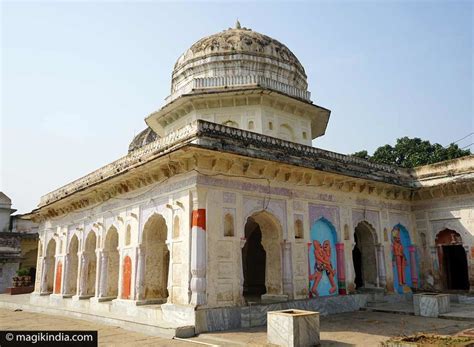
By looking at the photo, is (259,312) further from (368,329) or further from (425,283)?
(425,283)

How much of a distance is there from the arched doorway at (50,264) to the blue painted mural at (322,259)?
11917 mm

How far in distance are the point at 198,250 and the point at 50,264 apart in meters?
11.9

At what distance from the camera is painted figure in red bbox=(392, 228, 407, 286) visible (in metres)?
15.0

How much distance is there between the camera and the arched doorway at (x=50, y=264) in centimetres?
1830

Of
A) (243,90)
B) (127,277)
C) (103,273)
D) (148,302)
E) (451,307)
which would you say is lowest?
(451,307)

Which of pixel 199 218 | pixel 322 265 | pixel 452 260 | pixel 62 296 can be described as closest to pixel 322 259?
pixel 322 265

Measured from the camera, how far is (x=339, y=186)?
1349cm

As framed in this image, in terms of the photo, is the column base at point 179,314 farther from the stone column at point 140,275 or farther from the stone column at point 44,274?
the stone column at point 44,274

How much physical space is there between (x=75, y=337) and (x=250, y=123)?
9.47 meters

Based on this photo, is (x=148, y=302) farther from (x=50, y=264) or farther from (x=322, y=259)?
(x=50, y=264)

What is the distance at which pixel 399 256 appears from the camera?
15.2m

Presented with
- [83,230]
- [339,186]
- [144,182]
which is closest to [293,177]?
[339,186]

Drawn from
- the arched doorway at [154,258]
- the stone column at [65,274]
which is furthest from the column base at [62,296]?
the arched doorway at [154,258]

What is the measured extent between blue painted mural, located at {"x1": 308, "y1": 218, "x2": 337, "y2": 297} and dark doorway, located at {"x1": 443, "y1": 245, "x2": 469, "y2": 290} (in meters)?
5.52
